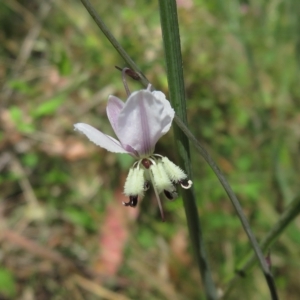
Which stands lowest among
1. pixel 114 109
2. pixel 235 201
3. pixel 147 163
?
pixel 235 201

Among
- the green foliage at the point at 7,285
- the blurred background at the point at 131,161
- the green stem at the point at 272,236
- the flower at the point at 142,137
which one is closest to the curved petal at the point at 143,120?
the flower at the point at 142,137

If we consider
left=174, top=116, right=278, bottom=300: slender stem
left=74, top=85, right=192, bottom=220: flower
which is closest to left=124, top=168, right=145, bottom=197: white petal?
left=74, top=85, right=192, bottom=220: flower

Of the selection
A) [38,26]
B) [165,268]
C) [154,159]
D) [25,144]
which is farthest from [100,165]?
[154,159]

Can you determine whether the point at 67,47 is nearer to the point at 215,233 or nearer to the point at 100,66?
the point at 100,66

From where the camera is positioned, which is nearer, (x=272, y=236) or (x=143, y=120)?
(x=143, y=120)

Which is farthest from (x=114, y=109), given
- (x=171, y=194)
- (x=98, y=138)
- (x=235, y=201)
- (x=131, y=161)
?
(x=131, y=161)

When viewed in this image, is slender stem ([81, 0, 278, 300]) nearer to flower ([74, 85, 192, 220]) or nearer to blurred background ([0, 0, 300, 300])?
flower ([74, 85, 192, 220])

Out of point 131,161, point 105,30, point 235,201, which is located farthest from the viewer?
point 131,161

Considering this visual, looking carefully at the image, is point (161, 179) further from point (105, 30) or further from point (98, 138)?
point (105, 30)

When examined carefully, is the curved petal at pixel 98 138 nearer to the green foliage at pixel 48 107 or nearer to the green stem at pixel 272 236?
the green stem at pixel 272 236
